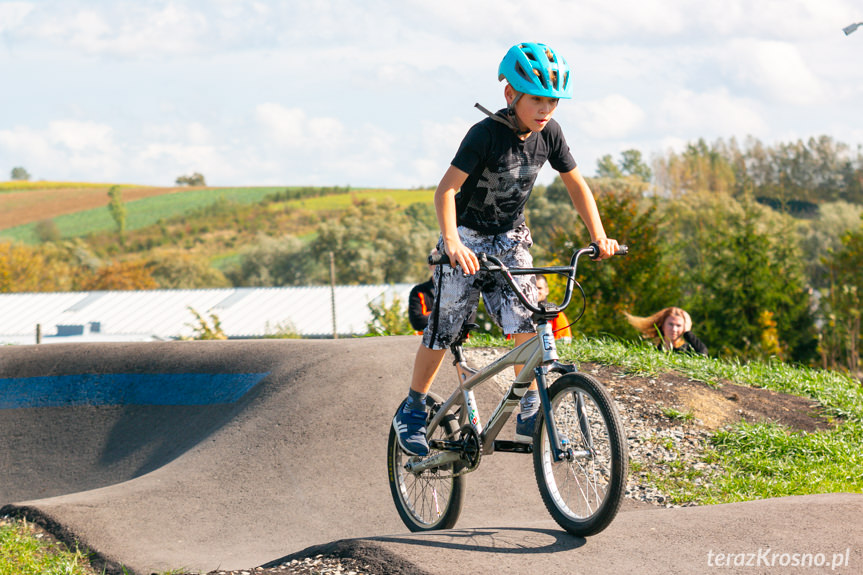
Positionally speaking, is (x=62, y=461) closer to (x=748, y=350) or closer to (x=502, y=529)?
(x=502, y=529)

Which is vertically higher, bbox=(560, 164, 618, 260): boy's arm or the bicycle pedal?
bbox=(560, 164, 618, 260): boy's arm

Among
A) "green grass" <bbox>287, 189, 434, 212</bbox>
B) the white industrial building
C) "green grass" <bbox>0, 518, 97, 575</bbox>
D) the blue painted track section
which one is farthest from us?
"green grass" <bbox>287, 189, 434, 212</bbox>

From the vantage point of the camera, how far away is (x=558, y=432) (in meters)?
3.85

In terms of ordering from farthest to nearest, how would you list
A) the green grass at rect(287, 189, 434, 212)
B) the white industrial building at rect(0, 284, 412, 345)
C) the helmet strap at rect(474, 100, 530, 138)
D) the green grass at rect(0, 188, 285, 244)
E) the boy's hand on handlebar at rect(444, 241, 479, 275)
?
the green grass at rect(287, 189, 434, 212), the green grass at rect(0, 188, 285, 244), the white industrial building at rect(0, 284, 412, 345), the helmet strap at rect(474, 100, 530, 138), the boy's hand on handlebar at rect(444, 241, 479, 275)

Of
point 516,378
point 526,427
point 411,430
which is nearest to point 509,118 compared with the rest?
point 516,378

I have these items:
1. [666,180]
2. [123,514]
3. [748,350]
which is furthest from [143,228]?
[123,514]

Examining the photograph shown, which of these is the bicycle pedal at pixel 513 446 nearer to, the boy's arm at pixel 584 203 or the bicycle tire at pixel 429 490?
the bicycle tire at pixel 429 490

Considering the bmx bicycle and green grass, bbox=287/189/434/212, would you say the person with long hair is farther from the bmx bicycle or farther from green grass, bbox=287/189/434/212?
green grass, bbox=287/189/434/212

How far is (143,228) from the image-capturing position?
107 meters

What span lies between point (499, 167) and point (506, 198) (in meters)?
0.19

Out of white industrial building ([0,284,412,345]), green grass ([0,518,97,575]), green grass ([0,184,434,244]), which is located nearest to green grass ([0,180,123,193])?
green grass ([0,184,434,244])

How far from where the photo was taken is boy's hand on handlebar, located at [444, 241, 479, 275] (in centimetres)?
378

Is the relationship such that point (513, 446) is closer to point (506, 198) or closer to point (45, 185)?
point (506, 198)

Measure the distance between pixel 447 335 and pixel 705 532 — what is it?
166cm
